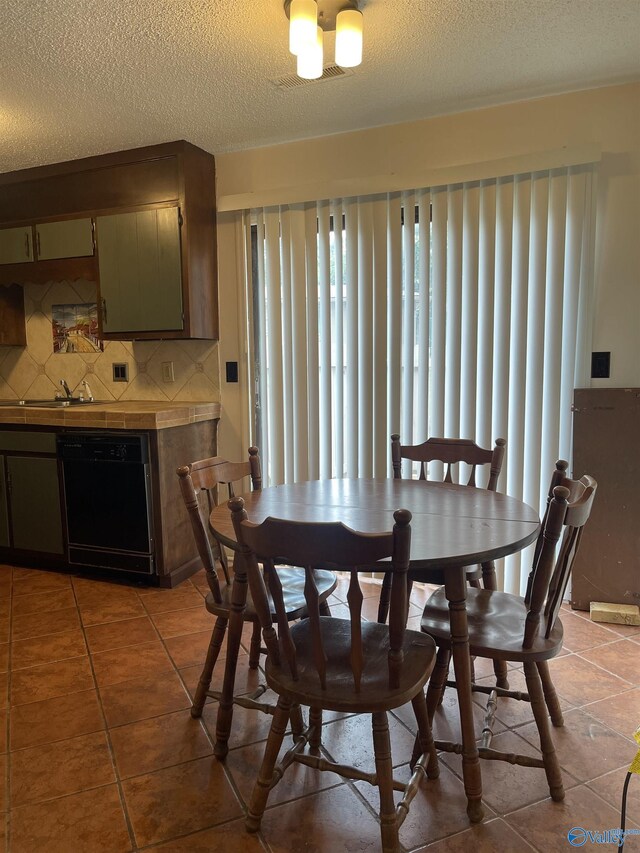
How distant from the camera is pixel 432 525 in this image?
5.63ft

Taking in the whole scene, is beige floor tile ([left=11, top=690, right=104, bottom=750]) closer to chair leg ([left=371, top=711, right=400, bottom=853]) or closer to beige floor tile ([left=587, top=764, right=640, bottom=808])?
chair leg ([left=371, top=711, right=400, bottom=853])

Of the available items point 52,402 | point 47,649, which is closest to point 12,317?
point 52,402

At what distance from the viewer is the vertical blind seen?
2.75m

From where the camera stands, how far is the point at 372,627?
66.7 inches

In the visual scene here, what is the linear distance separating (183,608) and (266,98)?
2.50m

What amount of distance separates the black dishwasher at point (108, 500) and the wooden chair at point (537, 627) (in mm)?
1802

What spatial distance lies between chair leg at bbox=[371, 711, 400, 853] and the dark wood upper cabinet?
2.40 metres

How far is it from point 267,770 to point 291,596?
555 millimetres

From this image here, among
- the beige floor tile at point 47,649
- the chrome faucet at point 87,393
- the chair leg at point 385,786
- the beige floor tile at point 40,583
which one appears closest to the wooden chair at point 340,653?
the chair leg at point 385,786

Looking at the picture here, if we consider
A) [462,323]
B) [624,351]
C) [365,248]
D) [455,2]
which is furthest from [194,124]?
[624,351]

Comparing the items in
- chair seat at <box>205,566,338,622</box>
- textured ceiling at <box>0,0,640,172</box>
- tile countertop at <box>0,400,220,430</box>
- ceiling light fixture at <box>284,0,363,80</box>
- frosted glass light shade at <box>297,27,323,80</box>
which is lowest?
chair seat at <box>205,566,338,622</box>

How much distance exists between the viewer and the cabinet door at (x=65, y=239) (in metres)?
3.41

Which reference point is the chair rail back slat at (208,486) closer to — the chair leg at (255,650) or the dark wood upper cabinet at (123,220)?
the chair leg at (255,650)

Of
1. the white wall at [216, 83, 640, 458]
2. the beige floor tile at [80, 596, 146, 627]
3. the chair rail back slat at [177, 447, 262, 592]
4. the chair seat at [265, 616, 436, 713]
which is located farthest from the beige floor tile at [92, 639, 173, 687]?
the white wall at [216, 83, 640, 458]
